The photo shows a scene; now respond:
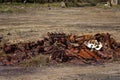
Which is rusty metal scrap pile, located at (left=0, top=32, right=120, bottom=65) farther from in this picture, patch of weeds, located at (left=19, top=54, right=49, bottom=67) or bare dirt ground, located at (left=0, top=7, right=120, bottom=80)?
bare dirt ground, located at (left=0, top=7, right=120, bottom=80)

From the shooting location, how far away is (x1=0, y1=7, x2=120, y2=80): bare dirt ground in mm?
11422

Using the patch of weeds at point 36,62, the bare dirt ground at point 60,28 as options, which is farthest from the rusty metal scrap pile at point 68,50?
the bare dirt ground at point 60,28

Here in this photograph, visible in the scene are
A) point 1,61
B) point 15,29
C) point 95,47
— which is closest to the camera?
point 1,61

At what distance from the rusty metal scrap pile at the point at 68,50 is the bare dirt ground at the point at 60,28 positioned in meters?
0.74

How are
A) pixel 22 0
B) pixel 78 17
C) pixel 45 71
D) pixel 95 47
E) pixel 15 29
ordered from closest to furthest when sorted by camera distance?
pixel 45 71
pixel 95 47
pixel 15 29
pixel 78 17
pixel 22 0

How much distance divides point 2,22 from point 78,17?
5.62 m

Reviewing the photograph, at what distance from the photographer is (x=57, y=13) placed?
28.8 metres

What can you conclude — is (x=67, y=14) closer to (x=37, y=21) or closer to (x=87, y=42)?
(x=37, y=21)

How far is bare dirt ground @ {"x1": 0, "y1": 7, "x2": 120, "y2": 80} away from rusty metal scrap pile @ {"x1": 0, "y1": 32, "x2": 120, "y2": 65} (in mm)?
745

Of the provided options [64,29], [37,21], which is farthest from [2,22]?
[64,29]

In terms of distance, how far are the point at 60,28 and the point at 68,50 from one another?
7.55m

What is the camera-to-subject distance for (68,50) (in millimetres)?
13898

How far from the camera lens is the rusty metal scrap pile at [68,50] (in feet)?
44.1

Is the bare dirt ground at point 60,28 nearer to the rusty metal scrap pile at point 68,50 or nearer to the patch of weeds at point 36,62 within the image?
the patch of weeds at point 36,62
